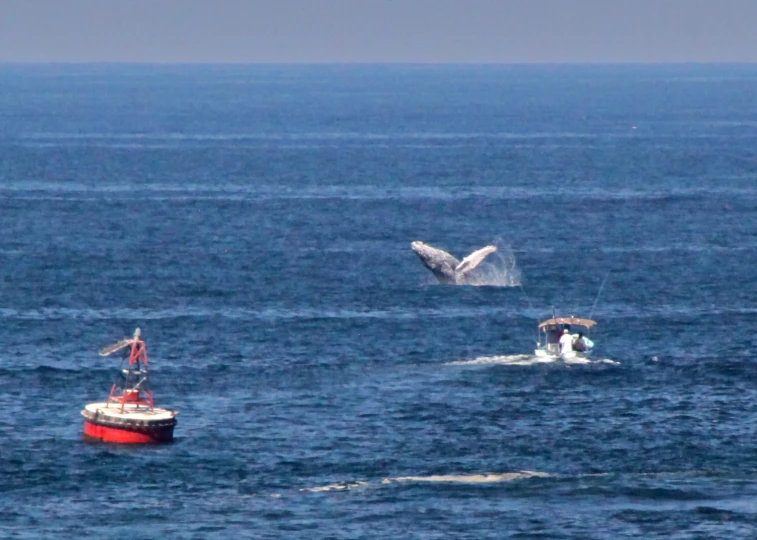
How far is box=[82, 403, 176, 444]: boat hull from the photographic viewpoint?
64.9 m

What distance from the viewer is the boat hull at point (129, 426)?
64.9 m

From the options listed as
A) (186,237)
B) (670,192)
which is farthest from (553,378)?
(670,192)

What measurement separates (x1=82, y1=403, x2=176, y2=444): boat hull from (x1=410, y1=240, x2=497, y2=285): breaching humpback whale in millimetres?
41104

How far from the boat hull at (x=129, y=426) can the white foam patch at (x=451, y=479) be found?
23.0ft

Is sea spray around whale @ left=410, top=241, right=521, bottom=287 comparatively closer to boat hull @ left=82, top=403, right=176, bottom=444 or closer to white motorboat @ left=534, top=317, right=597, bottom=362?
white motorboat @ left=534, top=317, right=597, bottom=362

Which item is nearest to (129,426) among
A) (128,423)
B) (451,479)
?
(128,423)

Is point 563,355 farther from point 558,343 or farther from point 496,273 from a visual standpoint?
point 496,273

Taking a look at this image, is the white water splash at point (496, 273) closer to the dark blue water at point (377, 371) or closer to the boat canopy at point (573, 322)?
the dark blue water at point (377, 371)

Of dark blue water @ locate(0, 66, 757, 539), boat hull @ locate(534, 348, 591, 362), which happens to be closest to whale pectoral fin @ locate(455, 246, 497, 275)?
dark blue water @ locate(0, 66, 757, 539)

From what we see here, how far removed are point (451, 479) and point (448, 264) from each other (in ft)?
144

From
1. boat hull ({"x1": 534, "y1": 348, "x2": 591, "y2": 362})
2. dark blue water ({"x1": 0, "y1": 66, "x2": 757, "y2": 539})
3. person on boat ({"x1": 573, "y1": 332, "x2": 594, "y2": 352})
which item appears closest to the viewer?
dark blue water ({"x1": 0, "y1": 66, "x2": 757, "y2": 539})

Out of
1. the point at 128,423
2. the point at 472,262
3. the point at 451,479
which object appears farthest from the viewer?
the point at 472,262

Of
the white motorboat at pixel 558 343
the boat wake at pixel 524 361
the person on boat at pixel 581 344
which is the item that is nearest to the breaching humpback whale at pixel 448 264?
the white motorboat at pixel 558 343

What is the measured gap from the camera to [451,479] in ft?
202
